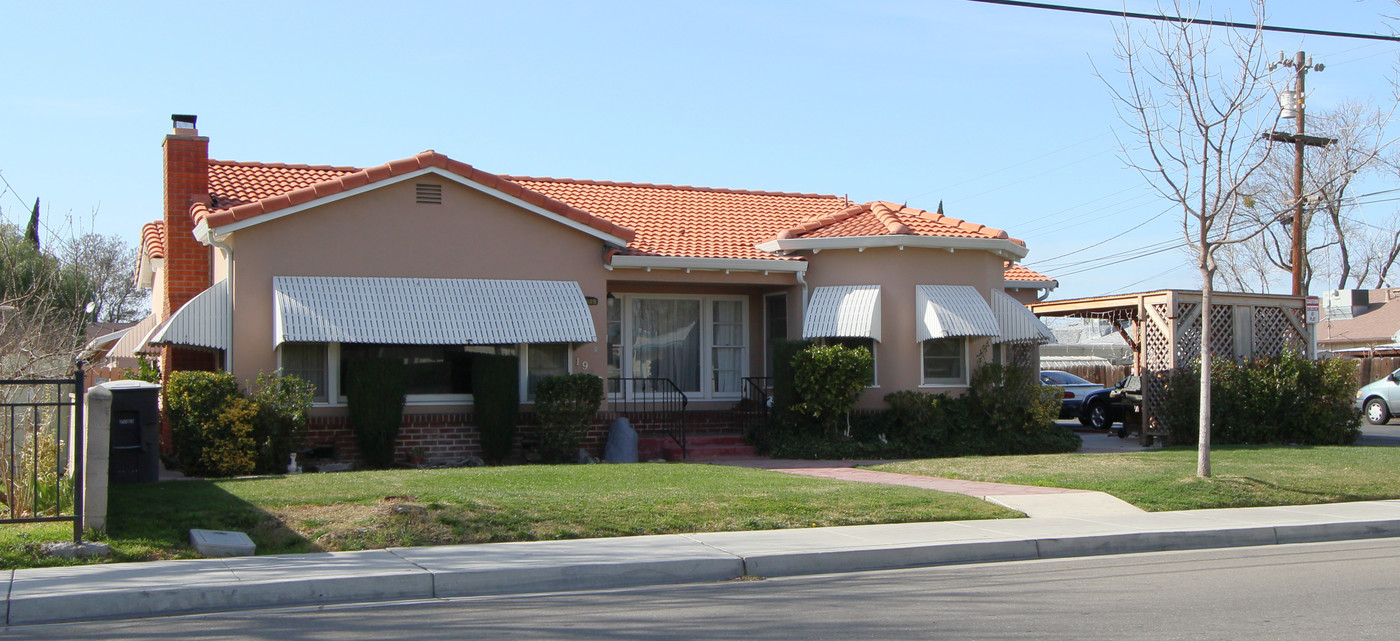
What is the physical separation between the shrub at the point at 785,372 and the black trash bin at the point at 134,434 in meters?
8.59

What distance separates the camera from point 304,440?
1561 centimetres

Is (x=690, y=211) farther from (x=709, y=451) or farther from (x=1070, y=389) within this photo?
(x=1070, y=389)

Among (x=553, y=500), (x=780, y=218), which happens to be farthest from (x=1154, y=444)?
(x=553, y=500)

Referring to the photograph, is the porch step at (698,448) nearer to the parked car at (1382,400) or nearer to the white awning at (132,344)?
the white awning at (132,344)

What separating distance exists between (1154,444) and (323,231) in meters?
14.0

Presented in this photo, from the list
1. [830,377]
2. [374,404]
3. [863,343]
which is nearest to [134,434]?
[374,404]

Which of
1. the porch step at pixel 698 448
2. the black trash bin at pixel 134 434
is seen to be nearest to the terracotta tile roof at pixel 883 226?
the porch step at pixel 698 448

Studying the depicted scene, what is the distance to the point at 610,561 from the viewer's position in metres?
8.95

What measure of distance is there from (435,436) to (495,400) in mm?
1041

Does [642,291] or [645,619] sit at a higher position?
[642,291]

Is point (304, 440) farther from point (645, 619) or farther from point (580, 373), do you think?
point (645, 619)

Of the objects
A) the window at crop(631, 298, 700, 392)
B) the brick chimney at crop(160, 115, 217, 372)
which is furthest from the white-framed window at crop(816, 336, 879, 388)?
the brick chimney at crop(160, 115, 217, 372)

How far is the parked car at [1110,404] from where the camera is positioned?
2194cm

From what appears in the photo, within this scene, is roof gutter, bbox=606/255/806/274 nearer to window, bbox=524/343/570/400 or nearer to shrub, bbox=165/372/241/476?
window, bbox=524/343/570/400
